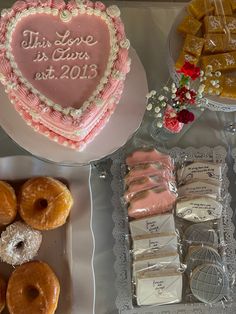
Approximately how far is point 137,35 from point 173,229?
0.52m

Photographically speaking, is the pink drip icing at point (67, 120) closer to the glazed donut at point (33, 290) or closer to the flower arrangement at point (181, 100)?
the flower arrangement at point (181, 100)

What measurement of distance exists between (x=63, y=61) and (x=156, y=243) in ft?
1.50

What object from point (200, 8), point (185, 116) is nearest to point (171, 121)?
point (185, 116)

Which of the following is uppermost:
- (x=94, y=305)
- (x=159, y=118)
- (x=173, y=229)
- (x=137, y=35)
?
(x=137, y=35)

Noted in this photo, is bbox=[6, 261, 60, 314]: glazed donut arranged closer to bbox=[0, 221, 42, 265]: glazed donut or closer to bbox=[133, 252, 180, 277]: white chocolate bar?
bbox=[0, 221, 42, 265]: glazed donut

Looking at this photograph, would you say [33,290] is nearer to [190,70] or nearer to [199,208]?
[199,208]

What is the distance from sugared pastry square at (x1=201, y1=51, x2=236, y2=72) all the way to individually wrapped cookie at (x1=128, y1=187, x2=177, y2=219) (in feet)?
0.97

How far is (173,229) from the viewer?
3.89ft

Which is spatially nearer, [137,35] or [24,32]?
[24,32]

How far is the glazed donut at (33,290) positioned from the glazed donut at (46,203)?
95mm

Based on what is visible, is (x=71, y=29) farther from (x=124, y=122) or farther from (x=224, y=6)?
(x=224, y=6)

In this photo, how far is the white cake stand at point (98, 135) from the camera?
1100 mm

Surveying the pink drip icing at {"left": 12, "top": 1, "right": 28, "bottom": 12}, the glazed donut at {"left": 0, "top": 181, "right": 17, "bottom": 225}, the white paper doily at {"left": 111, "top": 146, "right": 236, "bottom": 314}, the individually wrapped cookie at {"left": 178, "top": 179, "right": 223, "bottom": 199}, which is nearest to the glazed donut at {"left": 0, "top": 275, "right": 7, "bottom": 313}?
the glazed donut at {"left": 0, "top": 181, "right": 17, "bottom": 225}

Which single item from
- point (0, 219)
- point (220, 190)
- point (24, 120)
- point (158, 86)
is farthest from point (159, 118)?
point (0, 219)
